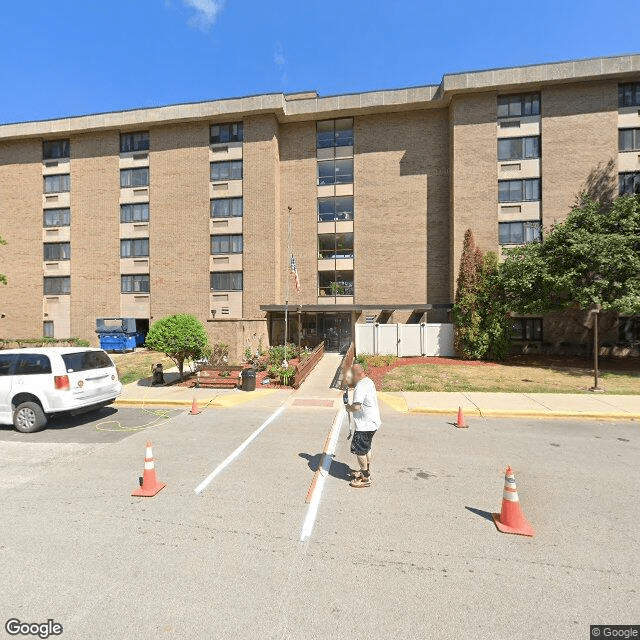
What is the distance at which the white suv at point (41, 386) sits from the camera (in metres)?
7.66

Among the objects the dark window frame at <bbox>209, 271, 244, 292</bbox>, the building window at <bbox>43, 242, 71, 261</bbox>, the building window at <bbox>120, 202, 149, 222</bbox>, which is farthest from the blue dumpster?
the building window at <bbox>120, 202, 149, 222</bbox>

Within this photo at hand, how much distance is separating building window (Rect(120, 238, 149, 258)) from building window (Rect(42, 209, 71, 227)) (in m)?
5.42

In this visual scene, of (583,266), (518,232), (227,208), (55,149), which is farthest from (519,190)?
(55,149)

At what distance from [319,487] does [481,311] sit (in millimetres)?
16869

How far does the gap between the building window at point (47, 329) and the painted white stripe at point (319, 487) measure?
2837 cm

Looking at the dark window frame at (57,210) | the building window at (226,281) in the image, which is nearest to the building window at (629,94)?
the building window at (226,281)

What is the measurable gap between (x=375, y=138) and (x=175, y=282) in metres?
18.3

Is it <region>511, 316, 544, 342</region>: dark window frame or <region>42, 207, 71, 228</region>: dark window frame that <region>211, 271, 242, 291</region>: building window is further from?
<region>511, 316, 544, 342</region>: dark window frame

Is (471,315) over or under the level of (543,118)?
under

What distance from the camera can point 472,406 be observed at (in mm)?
9750

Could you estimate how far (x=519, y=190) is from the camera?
21.6 m

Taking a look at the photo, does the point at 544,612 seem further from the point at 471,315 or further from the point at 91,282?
the point at 91,282

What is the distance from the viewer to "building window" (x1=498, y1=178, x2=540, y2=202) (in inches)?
847

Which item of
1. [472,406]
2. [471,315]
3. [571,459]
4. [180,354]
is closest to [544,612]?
[571,459]
